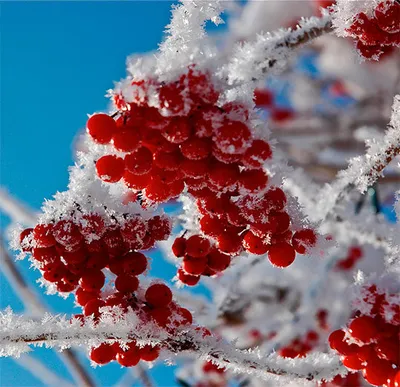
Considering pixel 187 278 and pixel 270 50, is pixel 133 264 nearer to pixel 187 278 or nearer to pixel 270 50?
pixel 187 278

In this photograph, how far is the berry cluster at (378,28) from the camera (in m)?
0.74

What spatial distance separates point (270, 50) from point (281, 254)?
1.03 ft

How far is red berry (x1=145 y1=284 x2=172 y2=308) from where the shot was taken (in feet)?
2.53

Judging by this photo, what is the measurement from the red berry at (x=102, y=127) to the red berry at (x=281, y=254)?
11.4 inches

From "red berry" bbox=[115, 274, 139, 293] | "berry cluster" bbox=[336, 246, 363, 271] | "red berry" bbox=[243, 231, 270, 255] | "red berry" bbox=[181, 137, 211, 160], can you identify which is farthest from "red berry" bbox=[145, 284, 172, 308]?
"berry cluster" bbox=[336, 246, 363, 271]

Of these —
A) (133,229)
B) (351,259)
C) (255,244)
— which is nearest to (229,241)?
(255,244)

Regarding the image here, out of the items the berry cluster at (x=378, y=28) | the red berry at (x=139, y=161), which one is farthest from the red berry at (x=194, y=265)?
the berry cluster at (x=378, y=28)

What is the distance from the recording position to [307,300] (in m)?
3.27

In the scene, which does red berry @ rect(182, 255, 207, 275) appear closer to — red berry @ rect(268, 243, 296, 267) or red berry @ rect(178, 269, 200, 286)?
red berry @ rect(178, 269, 200, 286)

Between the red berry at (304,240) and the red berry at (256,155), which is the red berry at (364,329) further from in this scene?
the red berry at (256,155)

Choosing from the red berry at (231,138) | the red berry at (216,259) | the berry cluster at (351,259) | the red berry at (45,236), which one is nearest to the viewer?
the red berry at (231,138)

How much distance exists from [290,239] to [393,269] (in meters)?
0.19

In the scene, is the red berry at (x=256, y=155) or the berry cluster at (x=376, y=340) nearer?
the red berry at (x=256, y=155)

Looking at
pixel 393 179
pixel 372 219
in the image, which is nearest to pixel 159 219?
pixel 372 219
